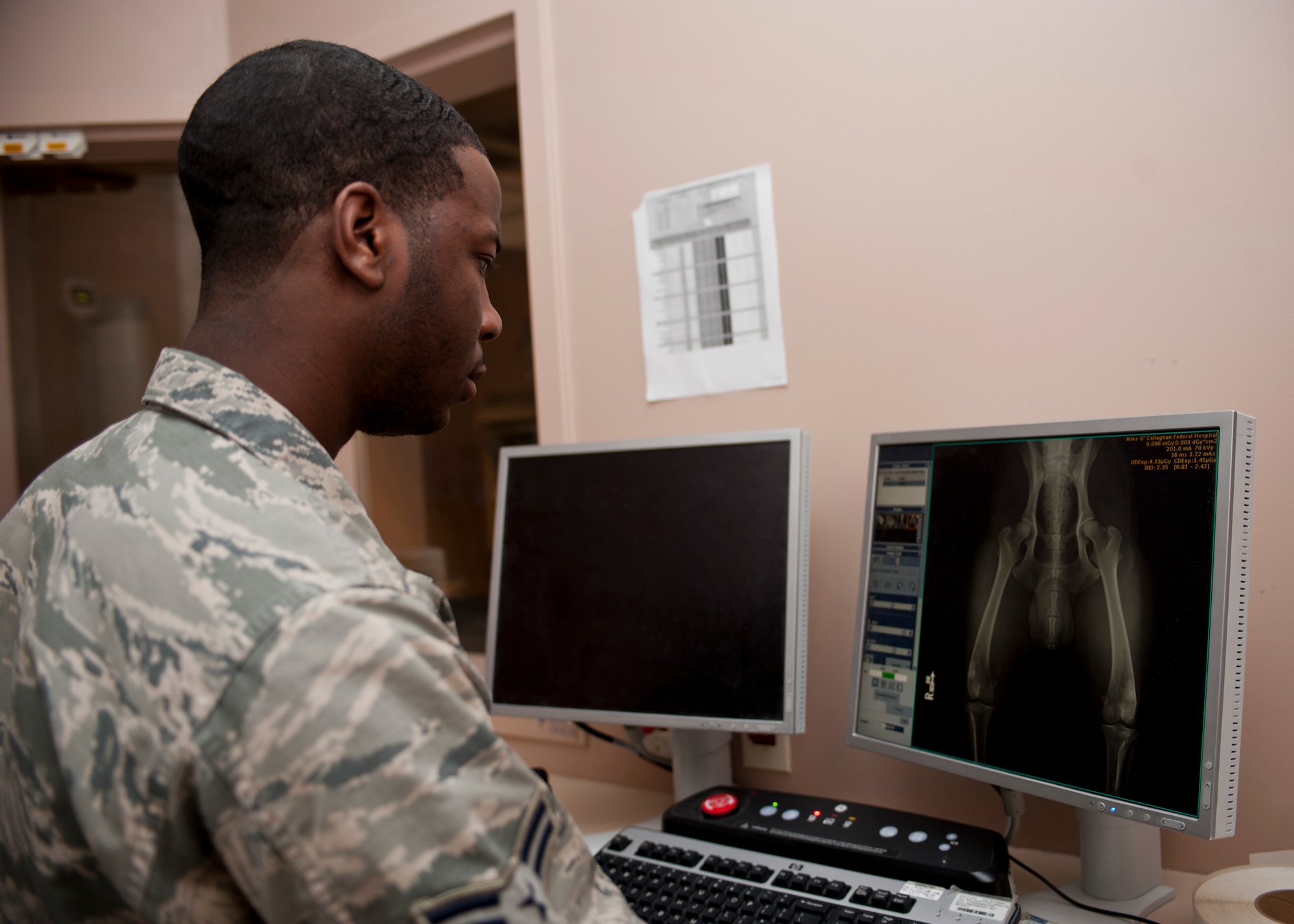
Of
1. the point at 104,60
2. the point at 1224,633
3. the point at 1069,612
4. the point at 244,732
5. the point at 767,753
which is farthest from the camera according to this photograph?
the point at 104,60

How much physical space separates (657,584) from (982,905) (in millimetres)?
500

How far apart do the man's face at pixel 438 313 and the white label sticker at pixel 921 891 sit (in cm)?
61

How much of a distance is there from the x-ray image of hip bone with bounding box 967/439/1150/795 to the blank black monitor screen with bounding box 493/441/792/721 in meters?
0.23

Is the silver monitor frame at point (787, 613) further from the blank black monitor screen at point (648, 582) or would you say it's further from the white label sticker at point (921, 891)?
the white label sticker at point (921, 891)

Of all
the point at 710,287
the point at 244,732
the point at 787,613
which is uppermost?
the point at 710,287

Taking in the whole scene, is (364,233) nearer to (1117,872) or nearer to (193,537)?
(193,537)

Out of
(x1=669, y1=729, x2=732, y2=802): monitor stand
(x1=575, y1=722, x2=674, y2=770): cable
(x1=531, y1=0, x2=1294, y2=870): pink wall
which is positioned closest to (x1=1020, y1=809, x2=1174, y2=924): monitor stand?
(x1=531, y1=0, x2=1294, y2=870): pink wall

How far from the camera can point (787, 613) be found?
102cm

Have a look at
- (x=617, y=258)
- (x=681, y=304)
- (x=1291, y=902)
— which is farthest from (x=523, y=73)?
(x=1291, y=902)

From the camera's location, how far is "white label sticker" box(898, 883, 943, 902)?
0.80m

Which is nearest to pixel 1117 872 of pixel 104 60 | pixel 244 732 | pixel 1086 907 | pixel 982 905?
pixel 1086 907

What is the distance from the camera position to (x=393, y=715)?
0.45 metres

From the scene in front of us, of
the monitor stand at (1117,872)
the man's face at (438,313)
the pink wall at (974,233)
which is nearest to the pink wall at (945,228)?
the pink wall at (974,233)

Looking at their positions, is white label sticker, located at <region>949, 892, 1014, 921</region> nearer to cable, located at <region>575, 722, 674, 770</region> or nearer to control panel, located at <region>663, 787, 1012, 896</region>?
control panel, located at <region>663, 787, 1012, 896</region>
